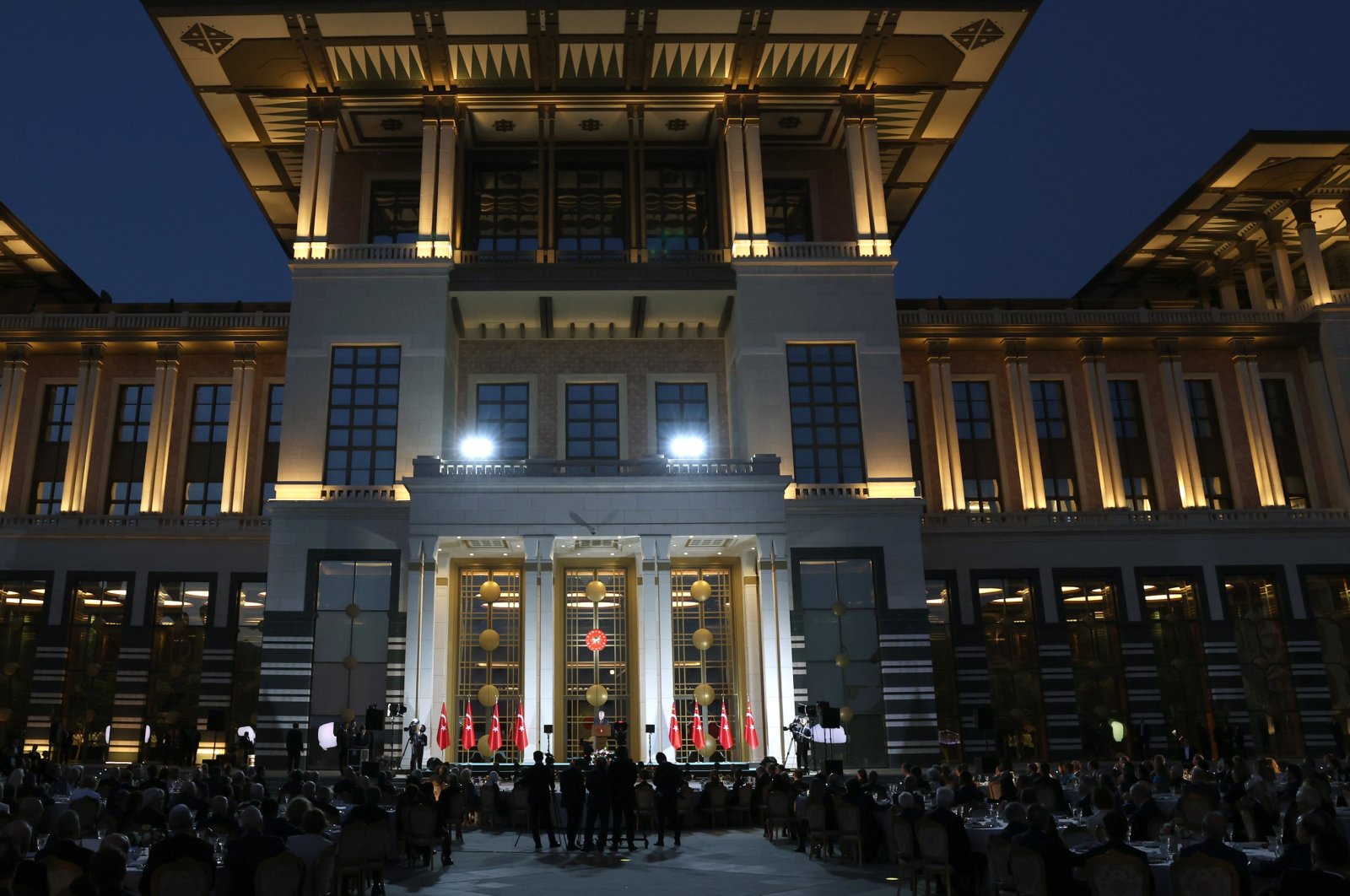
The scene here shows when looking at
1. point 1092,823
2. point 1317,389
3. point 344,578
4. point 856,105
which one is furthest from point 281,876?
point 1317,389

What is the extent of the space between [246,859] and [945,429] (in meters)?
35.8

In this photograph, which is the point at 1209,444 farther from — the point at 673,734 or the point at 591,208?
the point at 673,734

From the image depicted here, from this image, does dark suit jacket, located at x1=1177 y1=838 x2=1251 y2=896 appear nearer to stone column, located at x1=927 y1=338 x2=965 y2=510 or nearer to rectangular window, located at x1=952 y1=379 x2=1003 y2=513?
stone column, located at x1=927 y1=338 x2=965 y2=510

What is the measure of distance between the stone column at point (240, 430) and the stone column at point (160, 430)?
86.9 inches

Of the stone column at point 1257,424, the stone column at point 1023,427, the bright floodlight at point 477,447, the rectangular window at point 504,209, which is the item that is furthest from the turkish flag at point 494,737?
the stone column at point 1257,424

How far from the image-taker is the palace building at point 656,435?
33219mm

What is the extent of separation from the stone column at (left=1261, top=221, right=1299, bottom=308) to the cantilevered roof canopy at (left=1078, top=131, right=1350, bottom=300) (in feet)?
0.62

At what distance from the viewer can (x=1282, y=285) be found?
45.2m

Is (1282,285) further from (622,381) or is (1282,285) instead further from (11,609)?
(11,609)

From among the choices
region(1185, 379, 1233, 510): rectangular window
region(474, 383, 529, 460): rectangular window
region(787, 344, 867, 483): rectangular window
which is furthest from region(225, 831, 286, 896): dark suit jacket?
region(1185, 379, 1233, 510): rectangular window

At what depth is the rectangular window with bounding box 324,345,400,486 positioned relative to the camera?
34.9 meters

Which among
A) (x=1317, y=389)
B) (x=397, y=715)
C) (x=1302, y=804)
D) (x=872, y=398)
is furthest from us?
(x=1317, y=389)

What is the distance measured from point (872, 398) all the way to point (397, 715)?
18.4 m

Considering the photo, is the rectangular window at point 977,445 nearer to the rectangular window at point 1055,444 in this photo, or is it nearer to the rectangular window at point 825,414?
the rectangular window at point 1055,444
